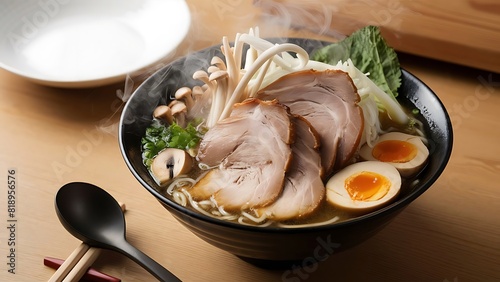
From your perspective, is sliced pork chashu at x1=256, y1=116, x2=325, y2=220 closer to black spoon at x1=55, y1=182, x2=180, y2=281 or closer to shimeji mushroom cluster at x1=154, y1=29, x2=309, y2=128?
shimeji mushroom cluster at x1=154, y1=29, x2=309, y2=128

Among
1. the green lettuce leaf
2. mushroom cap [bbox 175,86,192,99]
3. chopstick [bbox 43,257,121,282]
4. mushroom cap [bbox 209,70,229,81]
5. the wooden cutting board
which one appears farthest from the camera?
the wooden cutting board

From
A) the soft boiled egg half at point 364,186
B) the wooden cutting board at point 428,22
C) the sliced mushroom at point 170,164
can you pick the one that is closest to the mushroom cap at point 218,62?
the sliced mushroom at point 170,164

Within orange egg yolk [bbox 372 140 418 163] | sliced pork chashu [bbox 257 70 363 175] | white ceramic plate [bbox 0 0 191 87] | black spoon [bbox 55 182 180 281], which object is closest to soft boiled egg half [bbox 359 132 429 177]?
orange egg yolk [bbox 372 140 418 163]

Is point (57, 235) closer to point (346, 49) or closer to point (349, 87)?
point (349, 87)

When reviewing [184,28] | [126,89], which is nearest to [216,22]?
[184,28]

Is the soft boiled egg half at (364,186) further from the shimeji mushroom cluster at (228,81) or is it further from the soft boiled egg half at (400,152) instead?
the shimeji mushroom cluster at (228,81)
